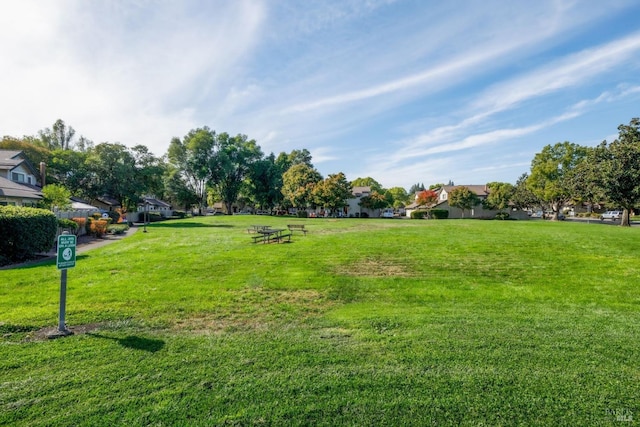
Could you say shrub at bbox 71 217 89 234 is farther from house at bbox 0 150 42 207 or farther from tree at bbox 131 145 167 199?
tree at bbox 131 145 167 199

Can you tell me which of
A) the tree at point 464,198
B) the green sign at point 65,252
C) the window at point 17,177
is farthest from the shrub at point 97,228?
the tree at point 464,198

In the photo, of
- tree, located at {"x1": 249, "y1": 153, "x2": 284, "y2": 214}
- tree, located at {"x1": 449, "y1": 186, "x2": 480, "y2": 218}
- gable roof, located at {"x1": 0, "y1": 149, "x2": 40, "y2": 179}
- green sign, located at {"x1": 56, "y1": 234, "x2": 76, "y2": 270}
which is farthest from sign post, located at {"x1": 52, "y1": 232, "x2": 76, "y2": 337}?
tree, located at {"x1": 249, "y1": 153, "x2": 284, "y2": 214}

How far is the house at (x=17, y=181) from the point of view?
75.2ft

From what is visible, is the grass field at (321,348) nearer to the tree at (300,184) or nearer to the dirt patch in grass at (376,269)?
the dirt patch in grass at (376,269)

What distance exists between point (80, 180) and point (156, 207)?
3162cm

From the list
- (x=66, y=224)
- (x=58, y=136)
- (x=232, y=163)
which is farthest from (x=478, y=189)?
(x=58, y=136)

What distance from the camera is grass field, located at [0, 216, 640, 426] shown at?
3.13 metres

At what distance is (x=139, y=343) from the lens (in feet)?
15.2

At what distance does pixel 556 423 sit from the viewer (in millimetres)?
2949

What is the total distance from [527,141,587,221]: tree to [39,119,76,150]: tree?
101336 millimetres

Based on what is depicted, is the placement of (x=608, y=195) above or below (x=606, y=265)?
above

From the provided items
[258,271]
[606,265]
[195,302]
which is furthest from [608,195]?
[195,302]

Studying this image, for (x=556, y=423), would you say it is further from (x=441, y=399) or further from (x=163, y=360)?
(x=163, y=360)

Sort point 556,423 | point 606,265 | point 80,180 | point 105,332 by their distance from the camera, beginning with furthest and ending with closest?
1. point 80,180
2. point 606,265
3. point 105,332
4. point 556,423
